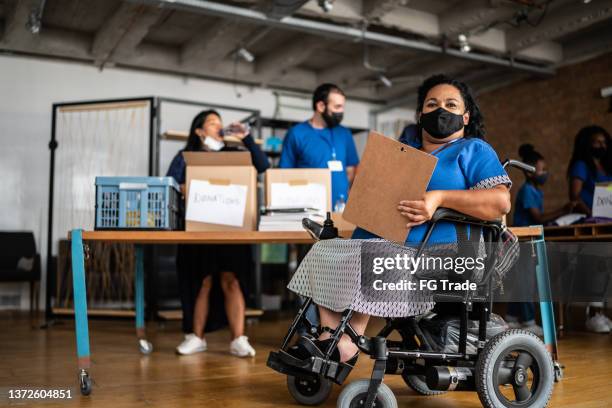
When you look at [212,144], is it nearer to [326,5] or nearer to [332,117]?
[332,117]

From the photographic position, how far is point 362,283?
5.53 ft

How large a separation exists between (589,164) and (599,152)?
10 cm

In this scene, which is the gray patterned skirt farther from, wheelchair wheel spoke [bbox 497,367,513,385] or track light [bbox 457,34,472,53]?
track light [bbox 457,34,472,53]

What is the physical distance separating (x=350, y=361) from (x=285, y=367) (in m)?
0.19

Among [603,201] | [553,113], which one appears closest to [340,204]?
[603,201]

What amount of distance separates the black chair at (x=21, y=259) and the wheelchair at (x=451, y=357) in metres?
4.98

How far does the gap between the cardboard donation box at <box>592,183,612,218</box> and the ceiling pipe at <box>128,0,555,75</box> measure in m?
2.96

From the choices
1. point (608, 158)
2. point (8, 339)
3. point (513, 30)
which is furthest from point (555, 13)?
point (8, 339)

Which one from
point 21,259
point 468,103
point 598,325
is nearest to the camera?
point 468,103

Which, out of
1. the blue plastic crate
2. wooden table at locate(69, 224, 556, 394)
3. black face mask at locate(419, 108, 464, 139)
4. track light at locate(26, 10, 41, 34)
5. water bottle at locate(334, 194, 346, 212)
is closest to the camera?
black face mask at locate(419, 108, 464, 139)

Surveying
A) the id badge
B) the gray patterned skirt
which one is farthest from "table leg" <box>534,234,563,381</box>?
the id badge

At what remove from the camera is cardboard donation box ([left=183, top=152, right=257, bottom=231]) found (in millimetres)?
2605

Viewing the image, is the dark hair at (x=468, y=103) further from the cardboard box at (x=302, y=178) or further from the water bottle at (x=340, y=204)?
the water bottle at (x=340, y=204)

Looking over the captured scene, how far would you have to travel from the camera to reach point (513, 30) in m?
6.38
